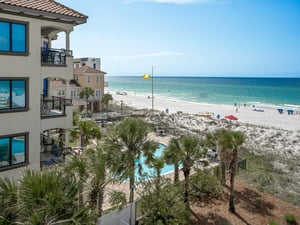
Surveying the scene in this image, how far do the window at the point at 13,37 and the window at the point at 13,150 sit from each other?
3.74 m

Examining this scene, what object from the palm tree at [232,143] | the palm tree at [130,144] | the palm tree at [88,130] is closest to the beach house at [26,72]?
the palm tree at [130,144]

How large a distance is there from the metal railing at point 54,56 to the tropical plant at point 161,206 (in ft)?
24.2

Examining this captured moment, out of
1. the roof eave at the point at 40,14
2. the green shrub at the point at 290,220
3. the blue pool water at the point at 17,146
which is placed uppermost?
the roof eave at the point at 40,14

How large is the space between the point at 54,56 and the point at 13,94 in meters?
2.88

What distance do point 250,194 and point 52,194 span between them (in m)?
14.8

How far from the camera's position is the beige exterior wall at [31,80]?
1183cm

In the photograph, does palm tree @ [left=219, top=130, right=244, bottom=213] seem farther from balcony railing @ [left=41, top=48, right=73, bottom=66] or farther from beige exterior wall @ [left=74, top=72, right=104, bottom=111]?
beige exterior wall @ [left=74, top=72, right=104, bottom=111]

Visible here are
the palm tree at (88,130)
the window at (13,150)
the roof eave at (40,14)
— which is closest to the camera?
the roof eave at (40,14)

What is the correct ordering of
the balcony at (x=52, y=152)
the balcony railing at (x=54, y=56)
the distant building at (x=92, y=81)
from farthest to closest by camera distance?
the distant building at (x=92, y=81)
the balcony at (x=52, y=152)
the balcony railing at (x=54, y=56)

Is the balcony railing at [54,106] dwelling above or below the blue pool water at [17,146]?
above

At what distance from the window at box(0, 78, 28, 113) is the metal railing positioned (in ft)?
5.27

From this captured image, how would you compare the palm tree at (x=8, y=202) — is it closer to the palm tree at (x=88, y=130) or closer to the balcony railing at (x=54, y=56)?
the balcony railing at (x=54, y=56)

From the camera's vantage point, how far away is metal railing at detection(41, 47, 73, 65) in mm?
13516

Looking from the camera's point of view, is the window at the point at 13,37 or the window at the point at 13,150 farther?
the window at the point at 13,150
